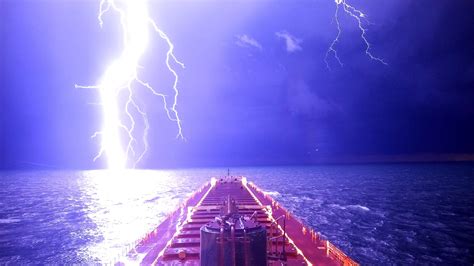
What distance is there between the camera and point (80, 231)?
165ft

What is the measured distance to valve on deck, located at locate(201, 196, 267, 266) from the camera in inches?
353

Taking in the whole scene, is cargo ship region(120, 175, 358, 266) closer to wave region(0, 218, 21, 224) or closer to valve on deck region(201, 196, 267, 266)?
valve on deck region(201, 196, 267, 266)

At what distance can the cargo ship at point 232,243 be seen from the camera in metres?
9.05

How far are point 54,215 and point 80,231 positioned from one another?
1967cm

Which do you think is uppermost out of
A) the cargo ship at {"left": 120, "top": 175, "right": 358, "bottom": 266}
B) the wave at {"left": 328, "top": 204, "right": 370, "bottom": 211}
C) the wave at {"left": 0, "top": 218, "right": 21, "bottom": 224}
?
the cargo ship at {"left": 120, "top": 175, "right": 358, "bottom": 266}

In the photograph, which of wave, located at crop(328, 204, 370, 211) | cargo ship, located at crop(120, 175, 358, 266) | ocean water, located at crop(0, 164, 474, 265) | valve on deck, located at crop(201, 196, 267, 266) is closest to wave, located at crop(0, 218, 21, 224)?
ocean water, located at crop(0, 164, 474, 265)

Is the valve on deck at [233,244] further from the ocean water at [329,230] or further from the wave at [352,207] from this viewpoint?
the wave at [352,207]

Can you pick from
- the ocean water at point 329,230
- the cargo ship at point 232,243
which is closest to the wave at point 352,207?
the ocean water at point 329,230

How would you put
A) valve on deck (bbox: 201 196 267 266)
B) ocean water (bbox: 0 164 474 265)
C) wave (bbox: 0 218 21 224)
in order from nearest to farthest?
valve on deck (bbox: 201 196 267 266) → ocean water (bbox: 0 164 474 265) → wave (bbox: 0 218 21 224)

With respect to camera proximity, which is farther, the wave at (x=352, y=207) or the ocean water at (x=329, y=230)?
the wave at (x=352, y=207)

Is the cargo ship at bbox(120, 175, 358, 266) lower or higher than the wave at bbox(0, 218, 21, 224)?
higher

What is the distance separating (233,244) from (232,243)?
1.8 inches

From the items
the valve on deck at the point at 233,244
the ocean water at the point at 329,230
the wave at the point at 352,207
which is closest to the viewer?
the valve on deck at the point at 233,244

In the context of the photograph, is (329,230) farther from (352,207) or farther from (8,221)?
(8,221)
